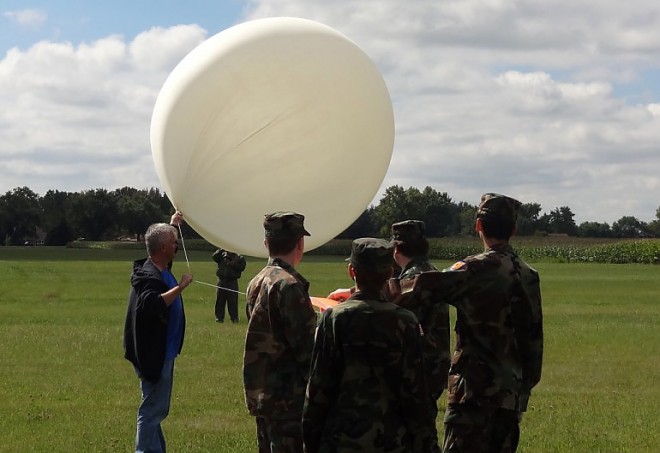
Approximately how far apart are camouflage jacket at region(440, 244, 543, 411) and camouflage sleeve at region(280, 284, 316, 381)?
2.67ft

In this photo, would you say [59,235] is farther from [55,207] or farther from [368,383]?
[368,383]

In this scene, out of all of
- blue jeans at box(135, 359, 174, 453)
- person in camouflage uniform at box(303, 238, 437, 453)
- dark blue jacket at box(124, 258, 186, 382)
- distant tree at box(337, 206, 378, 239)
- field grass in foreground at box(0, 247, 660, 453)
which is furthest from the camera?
A: distant tree at box(337, 206, 378, 239)

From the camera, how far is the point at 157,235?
23.1ft

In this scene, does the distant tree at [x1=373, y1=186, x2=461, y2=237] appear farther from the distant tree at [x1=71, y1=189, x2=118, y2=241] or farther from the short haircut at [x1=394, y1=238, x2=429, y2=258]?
the short haircut at [x1=394, y1=238, x2=429, y2=258]

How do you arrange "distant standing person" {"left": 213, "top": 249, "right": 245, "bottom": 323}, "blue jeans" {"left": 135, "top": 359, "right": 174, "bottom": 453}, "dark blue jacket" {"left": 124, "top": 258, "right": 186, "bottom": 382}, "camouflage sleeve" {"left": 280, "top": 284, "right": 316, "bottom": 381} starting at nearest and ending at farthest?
"camouflage sleeve" {"left": 280, "top": 284, "right": 316, "bottom": 381}
"dark blue jacket" {"left": 124, "top": 258, "right": 186, "bottom": 382}
"blue jeans" {"left": 135, "top": 359, "right": 174, "bottom": 453}
"distant standing person" {"left": 213, "top": 249, "right": 245, "bottom": 323}

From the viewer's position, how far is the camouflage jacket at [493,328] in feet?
18.4

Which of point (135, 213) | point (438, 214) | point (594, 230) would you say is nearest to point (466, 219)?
point (438, 214)

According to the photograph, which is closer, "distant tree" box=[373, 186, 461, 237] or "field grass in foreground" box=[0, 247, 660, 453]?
"field grass in foreground" box=[0, 247, 660, 453]

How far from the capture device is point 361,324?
456 centimetres

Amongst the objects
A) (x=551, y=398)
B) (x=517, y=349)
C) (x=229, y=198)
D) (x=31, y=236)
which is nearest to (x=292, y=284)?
(x=517, y=349)

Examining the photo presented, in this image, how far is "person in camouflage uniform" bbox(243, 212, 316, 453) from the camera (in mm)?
5480

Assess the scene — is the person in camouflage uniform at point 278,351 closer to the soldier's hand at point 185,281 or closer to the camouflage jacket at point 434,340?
the camouflage jacket at point 434,340

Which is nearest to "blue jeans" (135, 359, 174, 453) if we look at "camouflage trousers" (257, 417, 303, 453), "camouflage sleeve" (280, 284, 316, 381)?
"camouflage trousers" (257, 417, 303, 453)

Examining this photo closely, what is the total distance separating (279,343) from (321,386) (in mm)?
950
